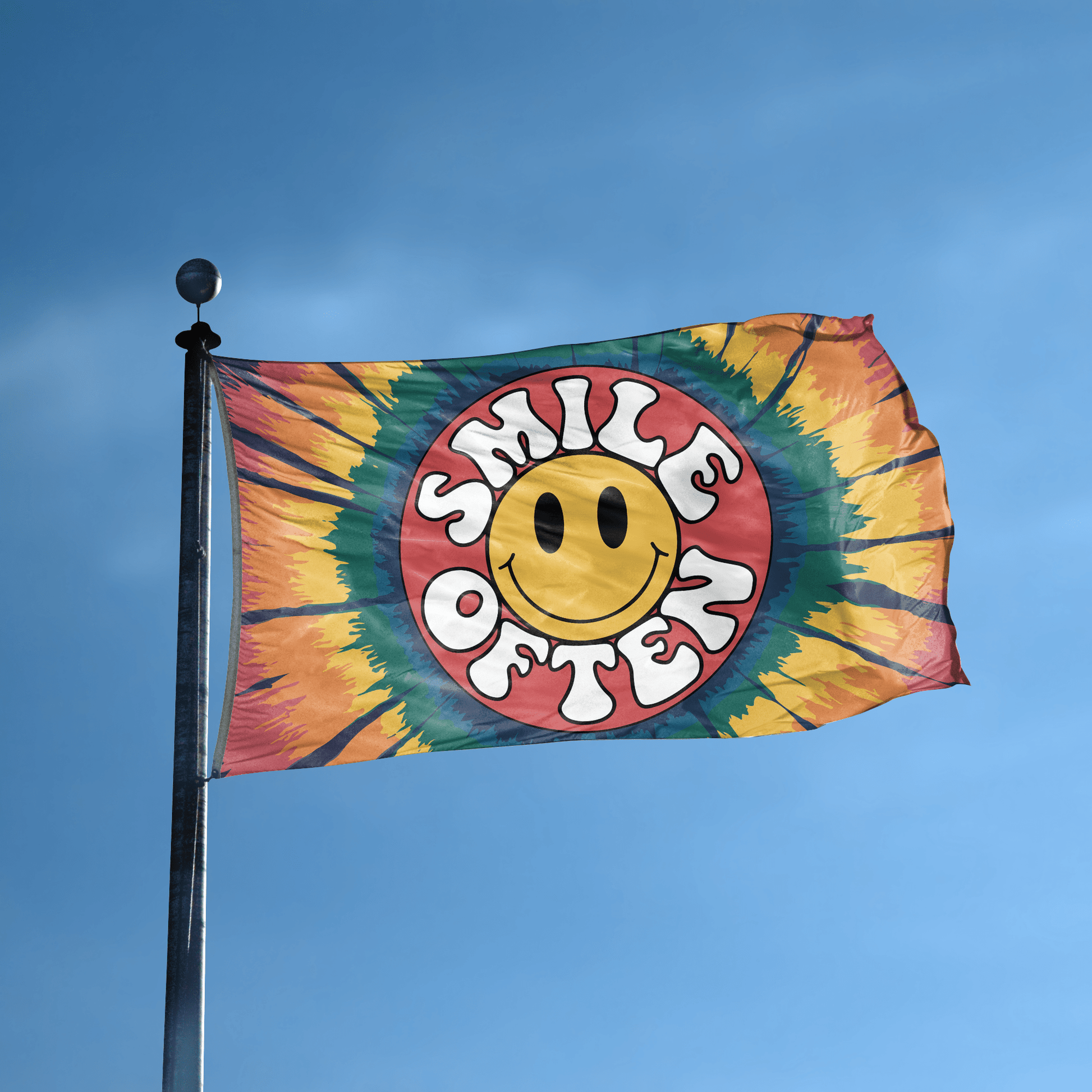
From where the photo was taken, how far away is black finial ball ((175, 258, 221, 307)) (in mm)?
11188

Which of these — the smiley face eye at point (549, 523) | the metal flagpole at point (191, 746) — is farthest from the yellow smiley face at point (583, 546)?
the metal flagpole at point (191, 746)

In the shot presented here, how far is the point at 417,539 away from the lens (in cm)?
1187

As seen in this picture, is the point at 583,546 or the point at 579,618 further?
the point at 583,546

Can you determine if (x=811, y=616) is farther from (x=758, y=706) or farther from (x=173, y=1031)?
(x=173, y=1031)

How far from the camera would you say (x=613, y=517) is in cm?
1284

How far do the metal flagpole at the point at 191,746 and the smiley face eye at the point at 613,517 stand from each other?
4127mm

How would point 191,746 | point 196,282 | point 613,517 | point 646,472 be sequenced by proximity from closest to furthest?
point 191,746, point 196,282, point 613,517, point 646,472

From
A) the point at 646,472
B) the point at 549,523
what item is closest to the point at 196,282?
the point at 549,523

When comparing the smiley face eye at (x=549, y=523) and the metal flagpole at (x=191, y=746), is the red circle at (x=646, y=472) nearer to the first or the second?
the smiley face eye at (x=549, y=523)

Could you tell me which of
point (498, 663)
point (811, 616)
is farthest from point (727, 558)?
point (498, 663)

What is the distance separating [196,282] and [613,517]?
464 cm

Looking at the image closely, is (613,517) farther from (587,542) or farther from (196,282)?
(196,282)

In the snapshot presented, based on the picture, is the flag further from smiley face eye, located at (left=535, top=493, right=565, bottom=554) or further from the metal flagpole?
the metal flagpole

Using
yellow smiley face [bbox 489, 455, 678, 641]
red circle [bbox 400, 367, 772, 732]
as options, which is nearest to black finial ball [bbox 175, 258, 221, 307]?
red circle [bbox 400, 367, 772, 732]
